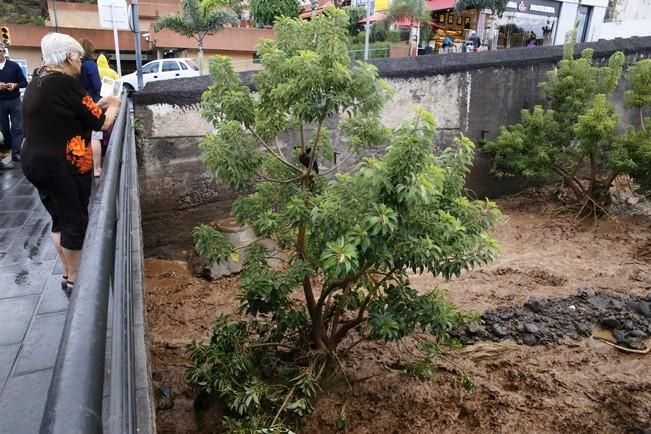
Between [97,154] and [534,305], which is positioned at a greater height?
[97,154]

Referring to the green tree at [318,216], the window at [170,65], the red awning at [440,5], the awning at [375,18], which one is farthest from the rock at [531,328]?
the red awning at [440,5]

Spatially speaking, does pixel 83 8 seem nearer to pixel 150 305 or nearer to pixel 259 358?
pixel 150 305

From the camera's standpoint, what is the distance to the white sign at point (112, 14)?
880 centimetres

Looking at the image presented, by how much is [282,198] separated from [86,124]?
5.33 feet

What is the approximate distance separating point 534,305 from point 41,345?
221 inches

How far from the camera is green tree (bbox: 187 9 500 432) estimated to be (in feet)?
10.0

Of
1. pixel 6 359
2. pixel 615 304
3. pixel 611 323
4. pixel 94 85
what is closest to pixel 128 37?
pixel 94 85

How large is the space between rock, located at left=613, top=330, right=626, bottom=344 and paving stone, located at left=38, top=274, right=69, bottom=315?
5743 mm

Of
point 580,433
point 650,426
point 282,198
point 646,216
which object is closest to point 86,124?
point 282,198

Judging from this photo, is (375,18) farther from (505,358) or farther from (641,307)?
(505,358)

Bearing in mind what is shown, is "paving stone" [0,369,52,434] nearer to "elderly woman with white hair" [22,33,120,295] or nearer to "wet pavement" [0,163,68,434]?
"wet pavement" [0,163,68,434]

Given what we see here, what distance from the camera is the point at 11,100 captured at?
6211 millimetres

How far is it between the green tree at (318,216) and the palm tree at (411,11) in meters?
19.7

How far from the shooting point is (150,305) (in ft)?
21.3
